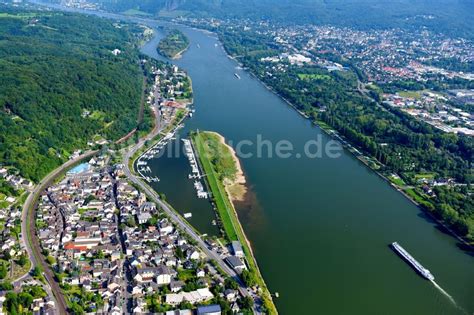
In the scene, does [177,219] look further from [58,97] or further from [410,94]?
[410,94]

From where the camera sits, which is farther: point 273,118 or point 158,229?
point 273,118

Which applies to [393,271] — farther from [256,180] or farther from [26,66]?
[26,66]

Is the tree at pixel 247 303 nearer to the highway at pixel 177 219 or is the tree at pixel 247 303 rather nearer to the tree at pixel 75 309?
the highway at pixel 177 219

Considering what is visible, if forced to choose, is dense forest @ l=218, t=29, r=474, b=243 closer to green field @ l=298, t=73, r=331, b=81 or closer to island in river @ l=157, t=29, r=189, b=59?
green field @ l=298, t=73, r=331, b=81

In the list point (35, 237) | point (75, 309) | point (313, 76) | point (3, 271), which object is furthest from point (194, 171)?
point (313, 76)

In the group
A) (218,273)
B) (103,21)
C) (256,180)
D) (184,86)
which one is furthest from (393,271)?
(103,21)

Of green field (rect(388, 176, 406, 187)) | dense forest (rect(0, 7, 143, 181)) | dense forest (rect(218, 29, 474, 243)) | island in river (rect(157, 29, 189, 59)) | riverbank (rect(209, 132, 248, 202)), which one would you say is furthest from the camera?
island in river (rect(157, 29, 189, 59))

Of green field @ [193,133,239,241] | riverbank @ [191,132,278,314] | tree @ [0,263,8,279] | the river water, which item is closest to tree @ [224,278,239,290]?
riverbank @ [191,132,278,314]
